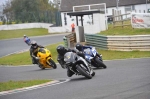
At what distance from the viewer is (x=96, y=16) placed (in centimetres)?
3500

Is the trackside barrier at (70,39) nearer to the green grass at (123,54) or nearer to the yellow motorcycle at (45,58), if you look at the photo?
the green grass at (123,54)

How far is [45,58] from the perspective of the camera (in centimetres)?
2041

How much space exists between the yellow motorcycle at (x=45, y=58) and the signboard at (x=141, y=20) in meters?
11.8

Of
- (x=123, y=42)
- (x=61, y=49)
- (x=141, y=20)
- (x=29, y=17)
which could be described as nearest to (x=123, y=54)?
(x=123, y=42)

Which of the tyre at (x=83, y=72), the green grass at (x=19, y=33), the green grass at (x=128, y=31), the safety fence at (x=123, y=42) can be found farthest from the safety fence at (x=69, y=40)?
the green grass at (x=19, y=33)

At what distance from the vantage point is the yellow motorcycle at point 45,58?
20344mm

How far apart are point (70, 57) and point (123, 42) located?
1163 centimetres

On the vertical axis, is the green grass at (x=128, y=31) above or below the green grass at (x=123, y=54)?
above

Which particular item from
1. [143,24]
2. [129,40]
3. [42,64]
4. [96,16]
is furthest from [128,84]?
[96,16]

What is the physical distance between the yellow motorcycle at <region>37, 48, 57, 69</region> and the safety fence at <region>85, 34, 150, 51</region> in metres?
6.09

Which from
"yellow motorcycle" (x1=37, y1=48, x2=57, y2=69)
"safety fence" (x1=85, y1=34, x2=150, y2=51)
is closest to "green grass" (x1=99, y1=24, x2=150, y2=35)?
"safety fence" (x1=85, y1=34, x2=150, y2=51)

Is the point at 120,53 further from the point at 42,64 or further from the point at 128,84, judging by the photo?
the point at 128,84

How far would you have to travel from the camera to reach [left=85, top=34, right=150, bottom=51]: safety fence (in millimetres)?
24144

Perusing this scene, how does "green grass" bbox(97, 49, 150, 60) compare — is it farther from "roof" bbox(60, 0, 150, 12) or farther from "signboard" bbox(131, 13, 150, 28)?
"roof" bbox(60, 0, 150, 12)
